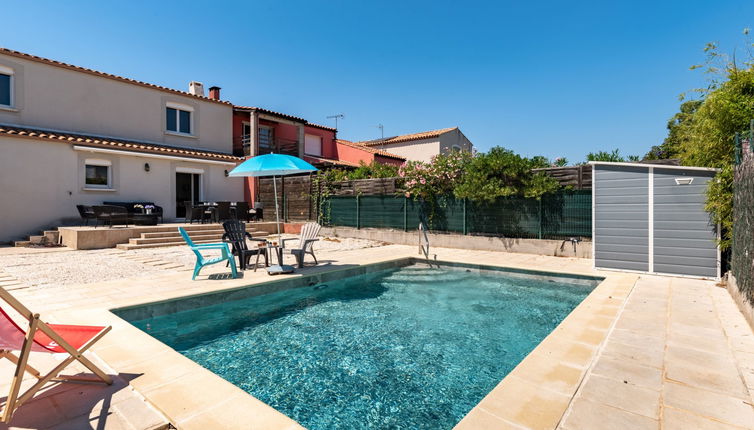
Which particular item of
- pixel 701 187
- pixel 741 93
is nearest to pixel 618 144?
pixel 701 187

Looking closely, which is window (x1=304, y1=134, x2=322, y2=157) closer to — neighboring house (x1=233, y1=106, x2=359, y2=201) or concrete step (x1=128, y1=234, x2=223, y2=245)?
neighboring house (x1=233, y1=106, x2=359, y2=201)

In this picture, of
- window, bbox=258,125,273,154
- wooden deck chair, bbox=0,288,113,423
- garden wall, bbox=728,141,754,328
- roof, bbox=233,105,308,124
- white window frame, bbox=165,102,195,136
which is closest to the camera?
wooden deck chair, bbox=0,288,113,423

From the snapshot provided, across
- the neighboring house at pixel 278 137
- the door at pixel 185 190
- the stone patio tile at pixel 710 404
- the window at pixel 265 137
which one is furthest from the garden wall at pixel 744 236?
the window at pixel 265 137

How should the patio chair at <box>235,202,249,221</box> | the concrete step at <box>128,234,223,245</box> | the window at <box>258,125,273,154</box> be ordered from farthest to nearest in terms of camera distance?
1. the window at <box>258,125,273,154</box>
2. the patio chair at <box>235,202,249,221</box>
3. the concrete step at <box>128,234,223,245</box>

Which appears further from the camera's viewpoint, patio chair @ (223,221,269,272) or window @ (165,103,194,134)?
window @ (165,103,194,134)

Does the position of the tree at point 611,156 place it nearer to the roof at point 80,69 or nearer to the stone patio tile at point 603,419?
the stone patio tile at point 603,419

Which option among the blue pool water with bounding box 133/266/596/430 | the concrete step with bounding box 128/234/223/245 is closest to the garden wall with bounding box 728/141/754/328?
the blue pool water with bounding box 133/266/596/430

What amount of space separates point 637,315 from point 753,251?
1.43 meters

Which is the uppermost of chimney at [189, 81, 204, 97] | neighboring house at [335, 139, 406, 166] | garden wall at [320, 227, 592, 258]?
chimney at [189, 81, 204, 97]

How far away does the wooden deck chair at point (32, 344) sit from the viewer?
6.72ft

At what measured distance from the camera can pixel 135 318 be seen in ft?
16.0

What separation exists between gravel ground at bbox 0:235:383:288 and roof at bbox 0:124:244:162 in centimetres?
479

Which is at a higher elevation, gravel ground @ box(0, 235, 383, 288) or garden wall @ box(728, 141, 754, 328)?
garden wall @ box(728, 141, 754, 328)

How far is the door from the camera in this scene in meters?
16.8
